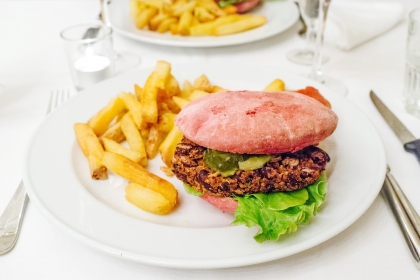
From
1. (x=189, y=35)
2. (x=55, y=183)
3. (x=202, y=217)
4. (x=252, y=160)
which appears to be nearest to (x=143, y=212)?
(x=202, y=217)

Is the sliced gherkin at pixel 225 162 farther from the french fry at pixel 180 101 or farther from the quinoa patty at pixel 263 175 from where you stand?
the french fry at pixel 180 101

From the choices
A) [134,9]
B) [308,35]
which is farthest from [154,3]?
[308,35]

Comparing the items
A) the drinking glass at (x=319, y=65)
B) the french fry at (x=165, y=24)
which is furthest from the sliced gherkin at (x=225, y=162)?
the french fry at (x=165, y=24)

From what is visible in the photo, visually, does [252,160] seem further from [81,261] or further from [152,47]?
[152,47]

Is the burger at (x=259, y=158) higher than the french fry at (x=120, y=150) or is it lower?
higher

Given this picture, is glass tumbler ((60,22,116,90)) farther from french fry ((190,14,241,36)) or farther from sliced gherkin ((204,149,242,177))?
sliced gherkin ((204,149,242,177))

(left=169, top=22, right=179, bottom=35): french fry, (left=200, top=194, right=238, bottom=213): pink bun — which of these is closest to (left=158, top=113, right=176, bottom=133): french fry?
(left=200, top=194, right=238, bottom=213): pink bun
